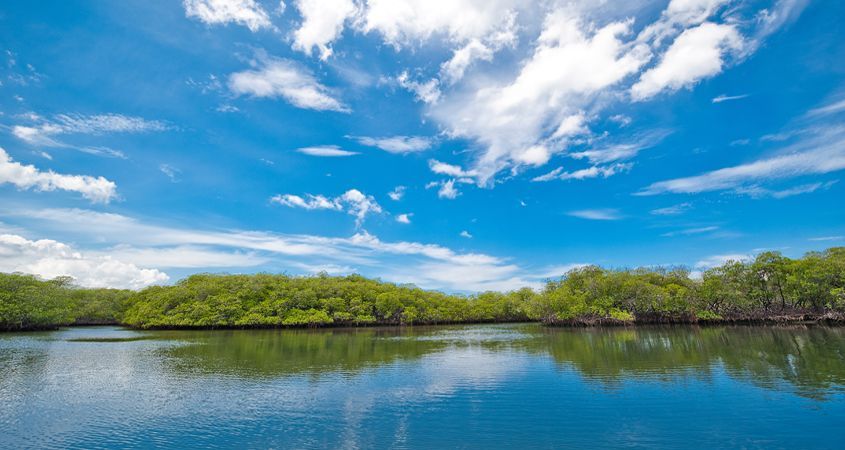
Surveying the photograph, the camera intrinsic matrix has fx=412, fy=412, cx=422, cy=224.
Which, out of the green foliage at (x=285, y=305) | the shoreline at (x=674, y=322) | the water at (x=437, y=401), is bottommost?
the water at (x=437, y=401)

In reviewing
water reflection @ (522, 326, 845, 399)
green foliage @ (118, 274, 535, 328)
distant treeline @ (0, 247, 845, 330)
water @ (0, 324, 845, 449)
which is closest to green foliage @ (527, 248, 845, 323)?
distant treeline @ (0, 247, 845, 330)

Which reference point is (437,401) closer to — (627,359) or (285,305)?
(627,359)

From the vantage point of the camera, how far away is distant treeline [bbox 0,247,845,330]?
6391 cm

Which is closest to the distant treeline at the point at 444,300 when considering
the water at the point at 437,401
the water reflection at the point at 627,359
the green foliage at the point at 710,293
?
A: the green foliage at the point at 710,293

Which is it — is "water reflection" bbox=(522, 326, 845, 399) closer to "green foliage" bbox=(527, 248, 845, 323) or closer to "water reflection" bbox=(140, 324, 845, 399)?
"water reflection" bbox=(140, 324, 845, 399)

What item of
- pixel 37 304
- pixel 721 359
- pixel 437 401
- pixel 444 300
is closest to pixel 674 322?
pixel 721 359

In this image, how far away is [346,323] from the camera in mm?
99438

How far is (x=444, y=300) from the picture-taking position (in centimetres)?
11400

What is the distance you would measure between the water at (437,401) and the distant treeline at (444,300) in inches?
1371

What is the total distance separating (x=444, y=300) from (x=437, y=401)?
311 feet

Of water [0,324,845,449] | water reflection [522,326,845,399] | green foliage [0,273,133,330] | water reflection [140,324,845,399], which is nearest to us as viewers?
water [0,324,845,449]

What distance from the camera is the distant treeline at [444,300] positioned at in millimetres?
63906

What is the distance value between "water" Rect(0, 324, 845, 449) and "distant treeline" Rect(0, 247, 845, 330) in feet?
114

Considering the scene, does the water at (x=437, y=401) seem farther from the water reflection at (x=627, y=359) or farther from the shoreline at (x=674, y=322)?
the shoreline at (x=674, y=322)
